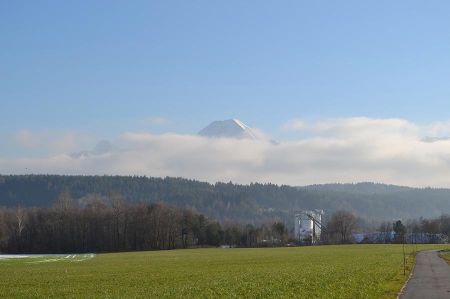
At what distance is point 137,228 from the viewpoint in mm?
169375

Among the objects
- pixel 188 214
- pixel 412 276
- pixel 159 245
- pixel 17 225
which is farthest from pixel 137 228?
pixel 412 276

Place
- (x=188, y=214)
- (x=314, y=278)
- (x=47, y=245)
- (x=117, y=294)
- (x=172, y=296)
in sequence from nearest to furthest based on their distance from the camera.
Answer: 1. (x=172, y=296)
2. (x=117, y=294)
3. (x=314, y=278)
4. (x=47, y=245)
5. (x=188, y=214)

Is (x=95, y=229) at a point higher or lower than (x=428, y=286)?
higher

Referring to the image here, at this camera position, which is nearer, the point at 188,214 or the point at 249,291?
the point at 249,291

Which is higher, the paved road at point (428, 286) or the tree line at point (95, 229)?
the tree line at point (95, 229)

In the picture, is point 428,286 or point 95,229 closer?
point 428,286

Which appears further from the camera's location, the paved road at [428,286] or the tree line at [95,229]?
the tree line at [95,229]

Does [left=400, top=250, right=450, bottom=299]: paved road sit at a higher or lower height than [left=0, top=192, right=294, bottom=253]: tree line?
lower

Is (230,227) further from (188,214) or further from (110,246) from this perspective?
(110,246)

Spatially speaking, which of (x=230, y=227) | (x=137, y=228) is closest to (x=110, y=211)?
(x=137, y=228)

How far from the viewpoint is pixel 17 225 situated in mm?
169125

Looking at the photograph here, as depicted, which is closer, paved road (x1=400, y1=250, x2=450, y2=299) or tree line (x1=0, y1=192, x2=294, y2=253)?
paved road (x1=400, y1=250, x2=450, y2=299)

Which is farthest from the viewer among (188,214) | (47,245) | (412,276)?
(188,214)

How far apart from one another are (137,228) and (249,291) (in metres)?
138
